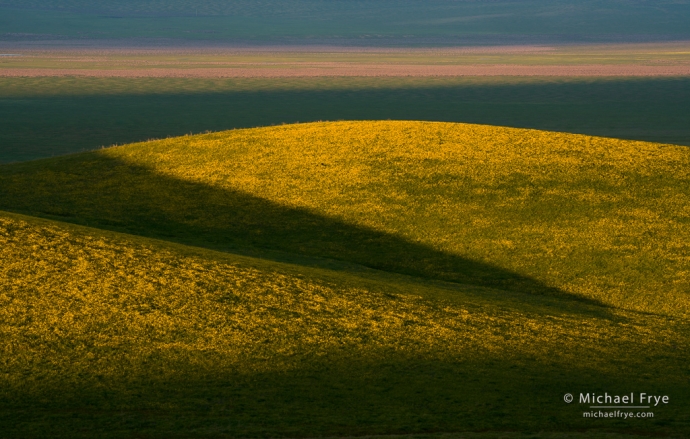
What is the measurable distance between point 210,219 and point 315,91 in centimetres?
5416

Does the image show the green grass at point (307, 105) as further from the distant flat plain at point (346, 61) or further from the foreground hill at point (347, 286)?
the foreground hill at point (347, 286)

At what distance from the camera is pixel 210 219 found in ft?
65.0

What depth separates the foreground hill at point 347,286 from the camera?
9406 millimetres

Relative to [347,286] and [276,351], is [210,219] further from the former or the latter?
[276,351]

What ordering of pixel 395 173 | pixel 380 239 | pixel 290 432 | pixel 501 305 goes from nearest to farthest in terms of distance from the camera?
pixel 290 432 < pixel 501 305 < pixel 380 239 < pixel 395 173

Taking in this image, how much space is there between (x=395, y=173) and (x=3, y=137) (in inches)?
1343

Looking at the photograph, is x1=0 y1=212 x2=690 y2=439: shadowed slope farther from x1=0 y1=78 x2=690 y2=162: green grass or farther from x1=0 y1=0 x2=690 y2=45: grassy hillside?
x1=0 y1=0 x2=690 y2=45: grassy hillside

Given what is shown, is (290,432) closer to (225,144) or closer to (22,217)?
(22,217)

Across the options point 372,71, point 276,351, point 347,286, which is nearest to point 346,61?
point 372,71

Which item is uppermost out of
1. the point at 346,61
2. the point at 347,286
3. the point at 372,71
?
the point at 346,61

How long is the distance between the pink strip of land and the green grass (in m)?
3.94

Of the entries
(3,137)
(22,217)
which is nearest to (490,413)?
(22,217)

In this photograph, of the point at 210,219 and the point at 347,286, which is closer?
the point at 347,286

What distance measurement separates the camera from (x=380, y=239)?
60.2 feet
